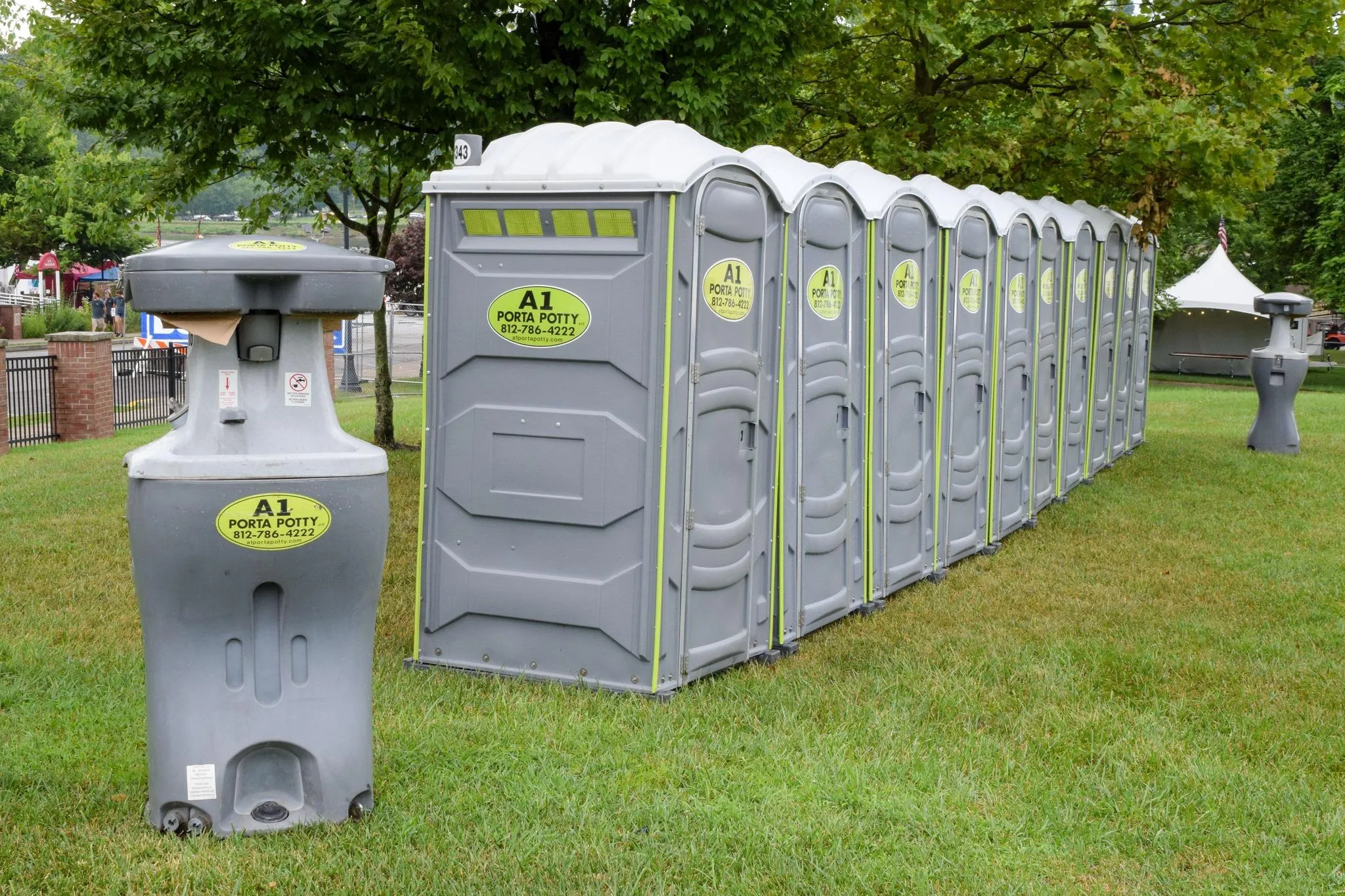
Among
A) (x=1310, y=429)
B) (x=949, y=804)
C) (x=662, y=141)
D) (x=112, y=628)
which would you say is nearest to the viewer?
(x=949, y=804)

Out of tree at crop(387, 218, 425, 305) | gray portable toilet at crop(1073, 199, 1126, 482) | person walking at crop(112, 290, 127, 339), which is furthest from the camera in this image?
person walking at crop(112, 290, 127, 339)

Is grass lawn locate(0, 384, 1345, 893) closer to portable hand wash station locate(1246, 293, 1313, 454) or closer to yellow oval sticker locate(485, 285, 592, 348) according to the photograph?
yellow oval sticker locate(485, 285, 592, 348)

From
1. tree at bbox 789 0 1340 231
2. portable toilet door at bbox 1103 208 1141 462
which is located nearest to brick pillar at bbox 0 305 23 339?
tree at bbox 789 0 1340 231

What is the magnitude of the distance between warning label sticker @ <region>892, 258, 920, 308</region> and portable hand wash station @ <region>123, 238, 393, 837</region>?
4.30 meters

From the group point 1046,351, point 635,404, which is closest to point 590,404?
point 635,404

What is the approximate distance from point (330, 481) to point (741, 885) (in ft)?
5.38

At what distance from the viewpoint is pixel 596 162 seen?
575 centimetres

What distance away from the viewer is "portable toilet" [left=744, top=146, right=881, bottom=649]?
6637 millimetres

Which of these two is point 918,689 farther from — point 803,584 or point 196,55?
point 196,55

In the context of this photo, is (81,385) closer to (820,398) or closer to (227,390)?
(820,398)

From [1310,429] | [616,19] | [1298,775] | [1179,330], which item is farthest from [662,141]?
[1179,330]

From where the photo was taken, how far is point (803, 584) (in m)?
6.90

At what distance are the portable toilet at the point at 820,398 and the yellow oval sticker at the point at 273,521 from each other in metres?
2.95

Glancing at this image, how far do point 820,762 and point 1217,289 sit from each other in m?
33.2
